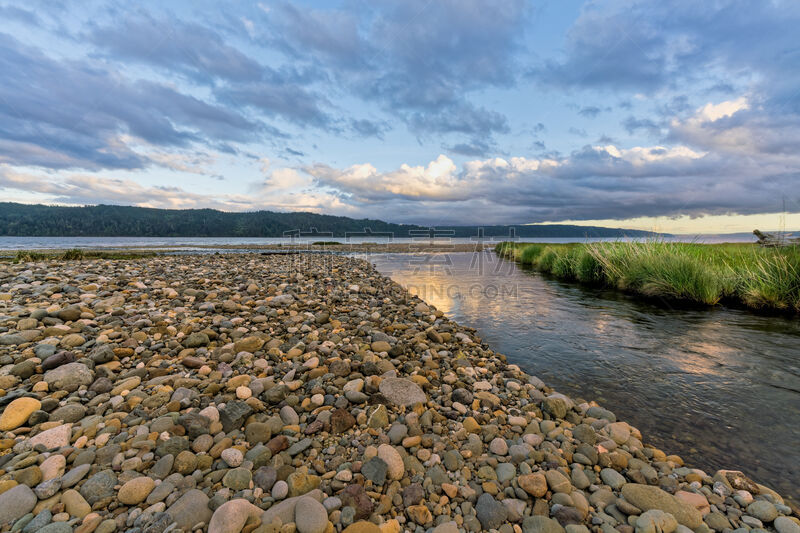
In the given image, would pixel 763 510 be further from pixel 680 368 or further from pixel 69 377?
pixel 69 377

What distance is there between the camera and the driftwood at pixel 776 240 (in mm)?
14219

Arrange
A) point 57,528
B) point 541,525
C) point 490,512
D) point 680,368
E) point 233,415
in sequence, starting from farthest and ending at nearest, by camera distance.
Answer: point 680,368, point 233,415, point 490,512, point 541,525, point 57,528

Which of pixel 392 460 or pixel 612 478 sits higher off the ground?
pixel 392 460

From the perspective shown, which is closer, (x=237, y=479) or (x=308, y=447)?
(x=237, y=479)

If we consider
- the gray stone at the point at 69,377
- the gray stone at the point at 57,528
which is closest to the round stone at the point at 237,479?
the gray stone at the point at 57,528

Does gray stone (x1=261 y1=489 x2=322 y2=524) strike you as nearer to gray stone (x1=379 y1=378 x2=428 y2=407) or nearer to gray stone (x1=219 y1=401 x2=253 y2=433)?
gray stone (x1=219 y1=401 x2=253 y2=433)

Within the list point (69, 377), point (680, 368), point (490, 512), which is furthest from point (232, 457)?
point (680, 368)

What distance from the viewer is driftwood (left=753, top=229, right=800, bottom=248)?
46.6 ft

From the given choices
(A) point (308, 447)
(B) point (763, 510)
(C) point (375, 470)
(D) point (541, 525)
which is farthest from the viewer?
(A) point (308, 447)

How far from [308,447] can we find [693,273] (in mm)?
14604

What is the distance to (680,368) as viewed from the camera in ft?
19.4

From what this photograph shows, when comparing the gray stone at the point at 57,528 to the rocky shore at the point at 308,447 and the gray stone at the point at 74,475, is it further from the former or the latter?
the gray stone at the point at 74,475

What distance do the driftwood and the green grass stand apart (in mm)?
1615

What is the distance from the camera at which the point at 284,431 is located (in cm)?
325
